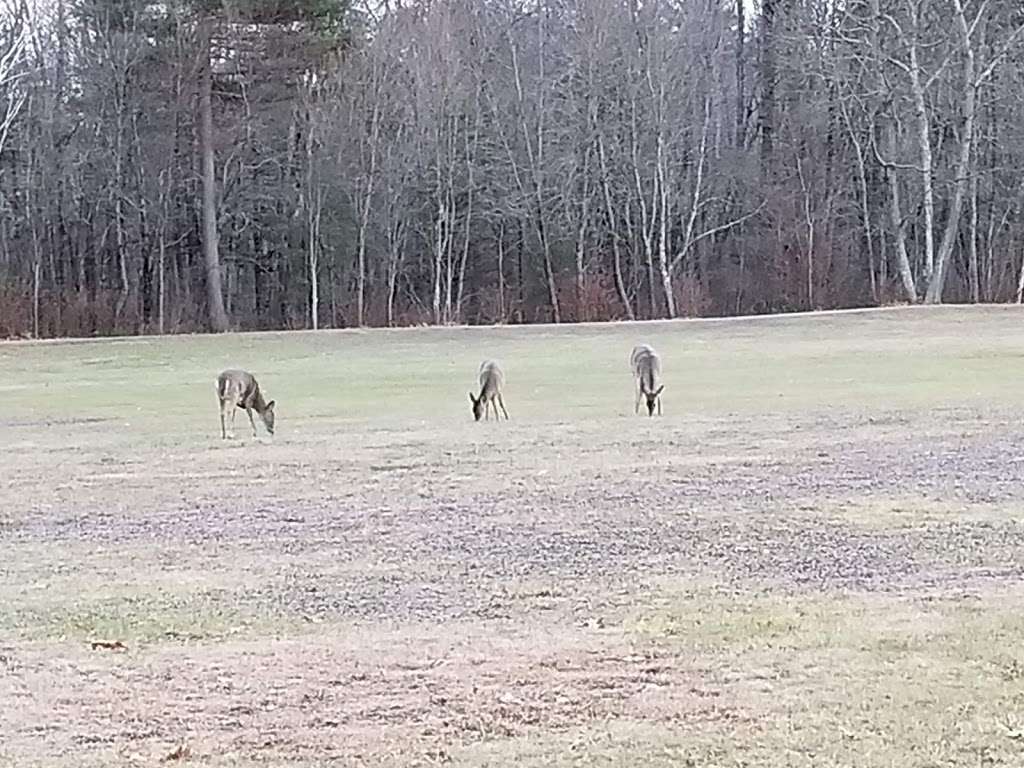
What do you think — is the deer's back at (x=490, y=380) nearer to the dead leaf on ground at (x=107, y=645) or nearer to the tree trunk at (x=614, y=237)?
the dead leaf on ground at (x=107, y=645)

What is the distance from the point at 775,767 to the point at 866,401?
1504cm

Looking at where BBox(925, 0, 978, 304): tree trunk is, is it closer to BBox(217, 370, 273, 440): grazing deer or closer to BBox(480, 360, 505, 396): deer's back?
BBox(480, 360, 505, 396): deer's back

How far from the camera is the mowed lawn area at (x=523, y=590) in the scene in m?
5.86

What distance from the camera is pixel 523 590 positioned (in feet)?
27.7

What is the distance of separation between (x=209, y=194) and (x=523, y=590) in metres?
32.8

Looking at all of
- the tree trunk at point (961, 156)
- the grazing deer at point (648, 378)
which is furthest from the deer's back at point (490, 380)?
the tree trunk at point (961, 156)

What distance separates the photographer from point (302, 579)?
890 cm

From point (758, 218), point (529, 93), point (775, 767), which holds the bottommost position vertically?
point (775, 767)

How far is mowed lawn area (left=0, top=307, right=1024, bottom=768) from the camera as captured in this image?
586cm

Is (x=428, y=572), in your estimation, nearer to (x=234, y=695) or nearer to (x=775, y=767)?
(x=234, y=695)

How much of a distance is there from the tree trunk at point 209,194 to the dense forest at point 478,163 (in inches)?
3.6

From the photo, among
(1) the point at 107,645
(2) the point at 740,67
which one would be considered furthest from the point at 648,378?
(2) the point at 740,67

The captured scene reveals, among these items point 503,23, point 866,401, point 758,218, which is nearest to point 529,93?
point 503,23

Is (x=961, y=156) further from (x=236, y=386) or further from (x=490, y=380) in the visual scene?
(x=236, y=386)
